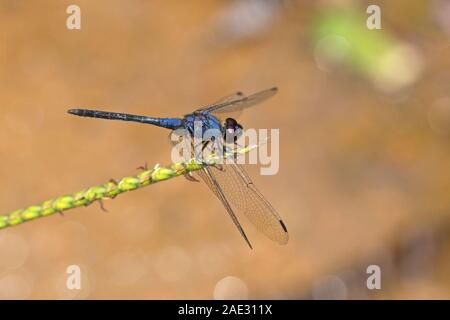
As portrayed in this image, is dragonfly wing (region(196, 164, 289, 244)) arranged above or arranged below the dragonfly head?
below

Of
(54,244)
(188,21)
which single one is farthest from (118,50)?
(54,244)

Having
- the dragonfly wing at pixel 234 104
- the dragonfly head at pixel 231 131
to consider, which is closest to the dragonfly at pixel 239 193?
the dragonfly head at pixel 231 131

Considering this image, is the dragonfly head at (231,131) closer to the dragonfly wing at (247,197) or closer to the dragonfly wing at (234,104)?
the dragonfly wing at (247,197)

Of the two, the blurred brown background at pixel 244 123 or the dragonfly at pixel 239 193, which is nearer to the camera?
the dragonfly at pixel 239 193

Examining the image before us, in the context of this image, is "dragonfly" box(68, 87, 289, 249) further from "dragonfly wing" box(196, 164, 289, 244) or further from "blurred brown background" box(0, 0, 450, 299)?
"blurred brown background" box(0, 0, 450, 299)

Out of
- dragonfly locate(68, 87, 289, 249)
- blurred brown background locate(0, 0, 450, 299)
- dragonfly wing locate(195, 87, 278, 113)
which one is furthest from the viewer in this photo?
blurred brown background locate(0, 0, 450, 299)

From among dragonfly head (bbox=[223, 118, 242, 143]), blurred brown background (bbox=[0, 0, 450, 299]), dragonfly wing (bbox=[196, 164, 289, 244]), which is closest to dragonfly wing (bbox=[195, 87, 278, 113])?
dragonfly head (bbox=[223, 118, 242, 143])

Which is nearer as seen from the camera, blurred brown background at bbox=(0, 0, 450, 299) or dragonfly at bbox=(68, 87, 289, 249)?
dragonfly at bbox=(68, 87, 289, 249)

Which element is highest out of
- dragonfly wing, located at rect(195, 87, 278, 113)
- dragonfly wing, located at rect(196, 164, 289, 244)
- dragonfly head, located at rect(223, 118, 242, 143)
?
dragonfly wing, located at rect(195, 87, 278, 113)
